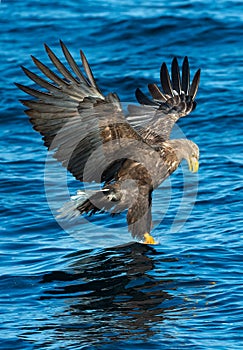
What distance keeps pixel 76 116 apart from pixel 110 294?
1.56m

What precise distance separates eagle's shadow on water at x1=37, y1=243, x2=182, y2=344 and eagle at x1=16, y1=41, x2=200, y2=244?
0.38 metres

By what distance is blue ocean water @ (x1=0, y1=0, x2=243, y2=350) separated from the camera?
6156 millimetres

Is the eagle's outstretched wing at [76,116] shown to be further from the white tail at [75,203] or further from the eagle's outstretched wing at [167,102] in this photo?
the eagle's outstretched wing at [167,102]

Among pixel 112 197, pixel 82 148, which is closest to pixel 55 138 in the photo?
pixel 82 148

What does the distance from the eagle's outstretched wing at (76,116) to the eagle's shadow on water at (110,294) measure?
38.9 inches

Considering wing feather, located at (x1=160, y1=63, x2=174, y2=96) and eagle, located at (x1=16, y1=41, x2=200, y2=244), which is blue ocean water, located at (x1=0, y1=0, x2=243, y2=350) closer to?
eagle, located at (x1=16, y1=41, x2=200, y2=244)

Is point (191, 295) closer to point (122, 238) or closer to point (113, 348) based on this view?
point (113, 348)

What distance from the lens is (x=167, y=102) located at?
8.64 metres

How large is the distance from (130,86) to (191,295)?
Answer: 21.0 ft

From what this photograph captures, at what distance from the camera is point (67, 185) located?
9742 mm

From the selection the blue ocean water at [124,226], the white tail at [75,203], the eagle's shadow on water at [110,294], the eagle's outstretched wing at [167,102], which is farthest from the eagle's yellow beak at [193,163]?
the white tail at [75,203]

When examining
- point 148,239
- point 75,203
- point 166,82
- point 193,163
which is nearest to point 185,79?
point 166,82

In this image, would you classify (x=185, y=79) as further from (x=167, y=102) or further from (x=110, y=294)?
(x=110, y=294)

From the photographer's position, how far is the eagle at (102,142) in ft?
22.3
